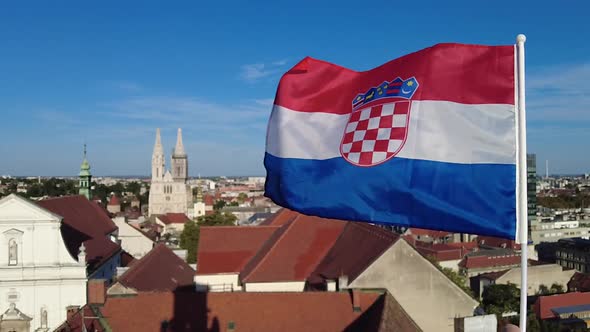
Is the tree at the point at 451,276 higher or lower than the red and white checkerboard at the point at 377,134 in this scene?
lower

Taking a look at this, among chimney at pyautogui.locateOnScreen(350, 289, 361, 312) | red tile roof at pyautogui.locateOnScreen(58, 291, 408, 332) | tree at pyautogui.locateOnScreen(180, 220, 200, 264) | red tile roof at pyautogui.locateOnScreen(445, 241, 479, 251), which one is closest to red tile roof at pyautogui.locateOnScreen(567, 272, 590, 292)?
red tile roof at pyautogui.locateOnScreen(445, 241, 479, 251)

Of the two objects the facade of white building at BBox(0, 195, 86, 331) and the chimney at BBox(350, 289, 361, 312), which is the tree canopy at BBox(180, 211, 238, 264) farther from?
the chimney at BBox(350, 289, 361, 312)

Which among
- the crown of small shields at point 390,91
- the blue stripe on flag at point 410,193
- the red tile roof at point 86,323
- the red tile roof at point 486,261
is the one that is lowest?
the red tile roof at point 486,261

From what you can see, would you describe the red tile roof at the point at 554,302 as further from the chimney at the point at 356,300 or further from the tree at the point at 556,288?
the chimney at the point at 356,300

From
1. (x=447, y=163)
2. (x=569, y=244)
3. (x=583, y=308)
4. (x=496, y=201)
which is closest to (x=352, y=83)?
(x=447, y=163)

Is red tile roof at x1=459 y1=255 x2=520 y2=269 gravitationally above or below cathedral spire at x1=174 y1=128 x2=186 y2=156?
below

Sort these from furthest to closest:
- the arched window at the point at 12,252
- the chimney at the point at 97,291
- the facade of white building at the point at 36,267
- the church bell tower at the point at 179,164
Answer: the church bell tower at the point at 179,164
the arched window at the point at 12,252
the facade of white building at the point at 36,267
the chimney at the point at 97,291

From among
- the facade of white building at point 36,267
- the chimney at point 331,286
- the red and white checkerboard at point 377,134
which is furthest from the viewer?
the facade of white building at point 36,267

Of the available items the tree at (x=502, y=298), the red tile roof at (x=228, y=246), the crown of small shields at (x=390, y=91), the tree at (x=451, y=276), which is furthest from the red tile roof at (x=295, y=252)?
the crown of small shields at (x=390, y=91)
